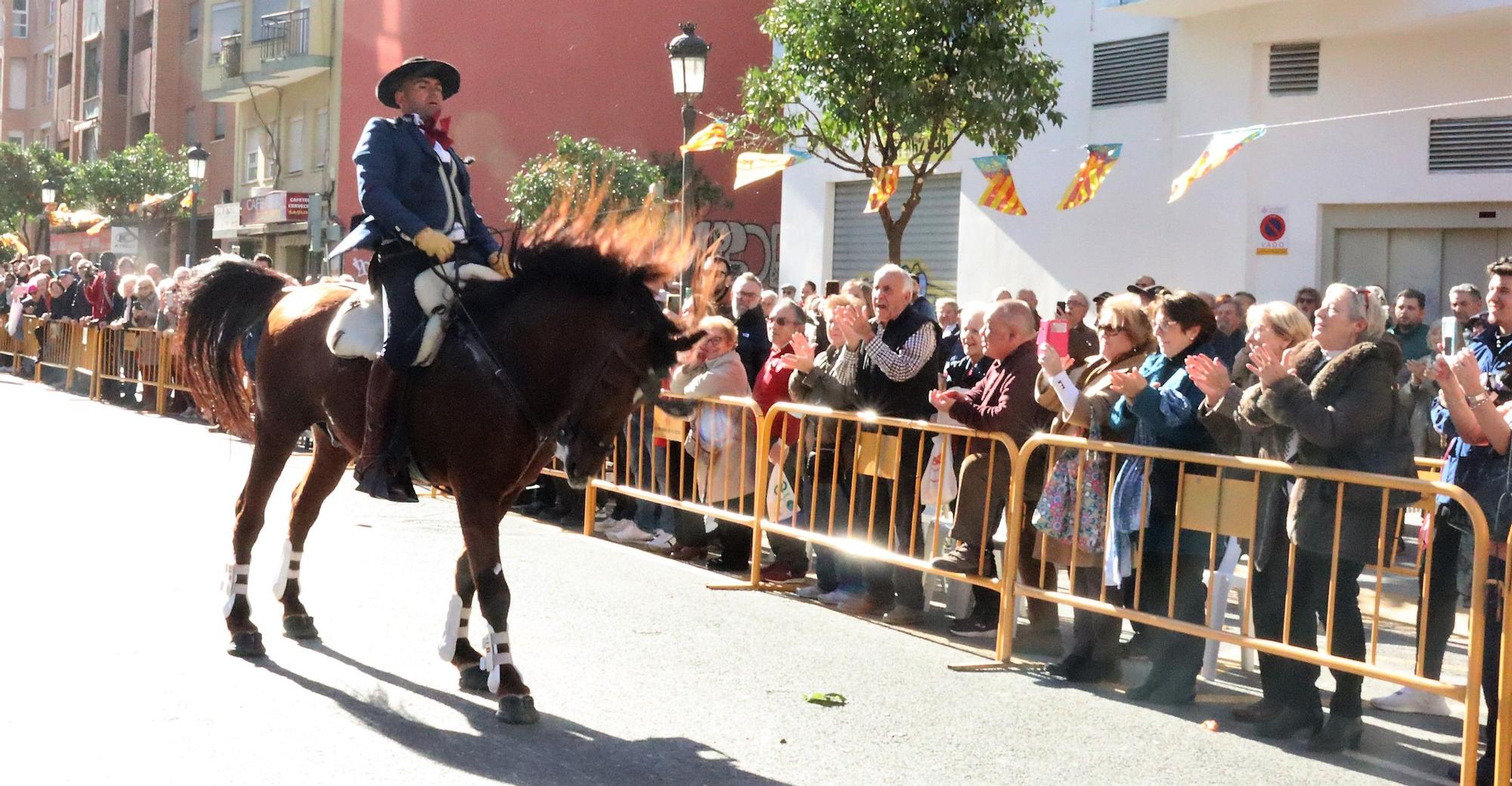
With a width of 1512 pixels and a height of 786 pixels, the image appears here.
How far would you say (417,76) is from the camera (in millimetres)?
7355

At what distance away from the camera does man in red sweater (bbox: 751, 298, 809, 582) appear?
10.3 m

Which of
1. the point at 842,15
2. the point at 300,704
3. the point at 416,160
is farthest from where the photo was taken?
the point at 842,15

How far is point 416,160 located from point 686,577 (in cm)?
391

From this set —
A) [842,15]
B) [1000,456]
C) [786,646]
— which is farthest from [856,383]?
[842,15]

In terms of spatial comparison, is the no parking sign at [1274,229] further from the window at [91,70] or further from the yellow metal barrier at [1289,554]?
the window at [91,70]

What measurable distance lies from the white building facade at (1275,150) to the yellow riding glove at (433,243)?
13774 mm

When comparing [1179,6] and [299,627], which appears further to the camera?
[1179,6]

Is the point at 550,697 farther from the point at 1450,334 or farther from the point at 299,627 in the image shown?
the point at 1450,334

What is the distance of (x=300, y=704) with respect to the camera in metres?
6.39

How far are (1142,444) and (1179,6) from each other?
44.1 ft

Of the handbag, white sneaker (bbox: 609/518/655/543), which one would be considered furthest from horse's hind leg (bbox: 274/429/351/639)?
white sneaker (bbox: 609/518/655/543)

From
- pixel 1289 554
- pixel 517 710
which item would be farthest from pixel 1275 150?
pixel 517 710

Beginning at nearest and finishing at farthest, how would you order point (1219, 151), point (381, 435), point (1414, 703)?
point (381, 435)
point (1414, 703)
point (1219, 151)

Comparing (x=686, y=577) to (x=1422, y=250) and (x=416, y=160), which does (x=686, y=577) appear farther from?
(x=1422, y=250)
